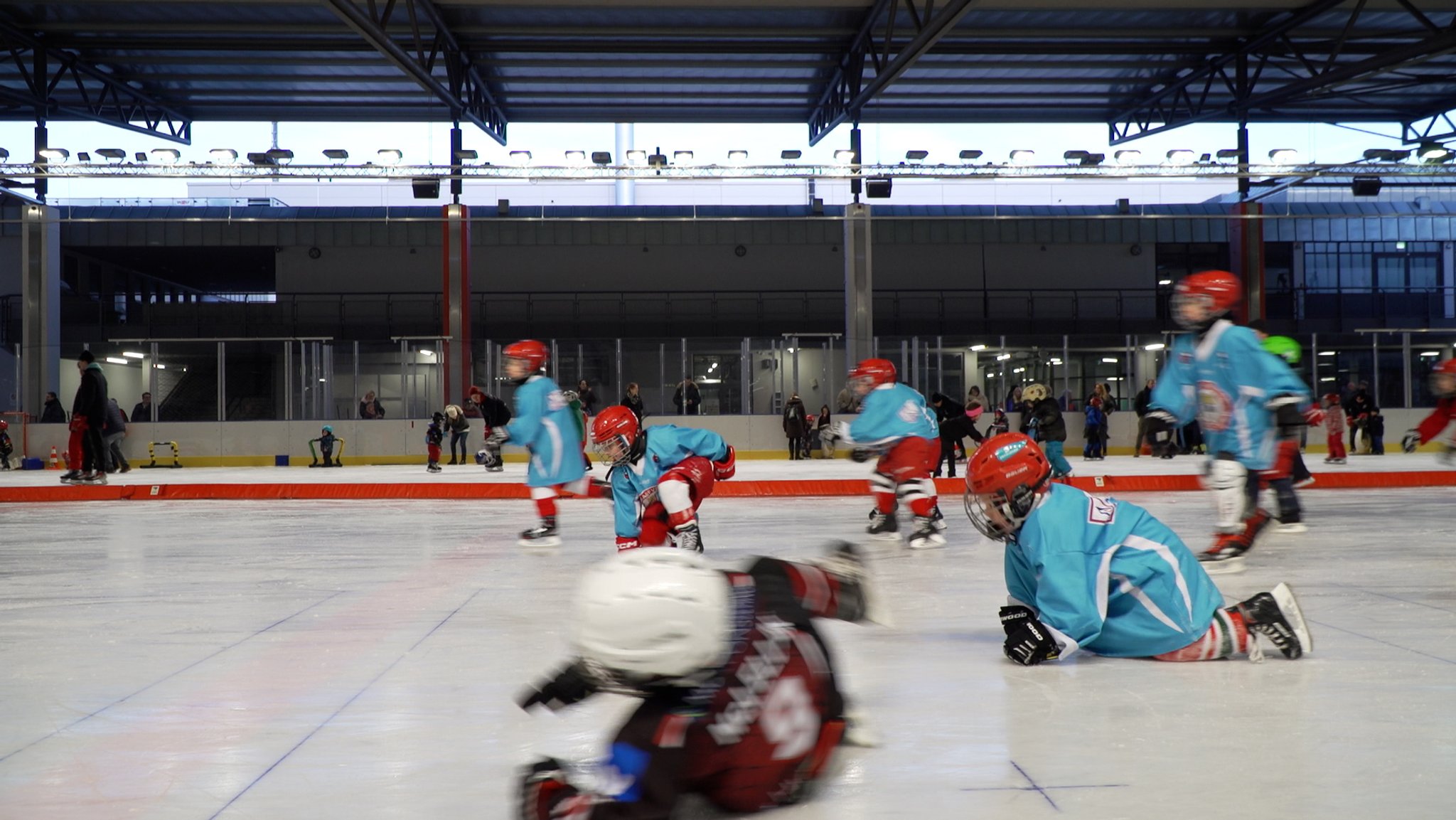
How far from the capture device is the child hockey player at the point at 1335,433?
19469 millimetres

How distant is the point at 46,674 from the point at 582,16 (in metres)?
18.0

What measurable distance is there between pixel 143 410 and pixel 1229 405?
22328 millimetres

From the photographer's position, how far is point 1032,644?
352 cm

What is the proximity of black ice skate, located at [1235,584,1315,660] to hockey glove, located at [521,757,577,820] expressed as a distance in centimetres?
254

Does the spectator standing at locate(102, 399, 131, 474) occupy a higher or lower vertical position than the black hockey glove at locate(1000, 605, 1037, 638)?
higher

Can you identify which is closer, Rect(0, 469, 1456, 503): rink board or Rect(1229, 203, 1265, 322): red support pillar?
Rect(0, 469, 1456, 503): rink board

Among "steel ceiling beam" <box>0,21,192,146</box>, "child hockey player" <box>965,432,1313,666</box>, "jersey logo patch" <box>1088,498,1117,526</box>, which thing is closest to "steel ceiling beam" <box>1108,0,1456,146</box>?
"child hockey player" <box>965,432,1313,666</box>

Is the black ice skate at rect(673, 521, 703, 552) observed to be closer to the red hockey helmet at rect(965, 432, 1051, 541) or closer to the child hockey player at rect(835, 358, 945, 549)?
the child hockey player at rect(835, 358, 945, 549)

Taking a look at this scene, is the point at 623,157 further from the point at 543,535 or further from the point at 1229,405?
the point at 1229,405

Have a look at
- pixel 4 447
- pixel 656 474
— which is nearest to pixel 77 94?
pixel 4 447

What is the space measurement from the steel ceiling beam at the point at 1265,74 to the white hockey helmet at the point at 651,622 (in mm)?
19061

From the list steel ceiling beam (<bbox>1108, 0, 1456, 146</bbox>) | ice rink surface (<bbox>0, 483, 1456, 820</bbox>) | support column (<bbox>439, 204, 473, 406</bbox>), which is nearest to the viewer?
ice rink surface (<bbox>0, 483, 1456, 820</bbox>)

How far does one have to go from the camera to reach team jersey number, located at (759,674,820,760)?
84.0 inches

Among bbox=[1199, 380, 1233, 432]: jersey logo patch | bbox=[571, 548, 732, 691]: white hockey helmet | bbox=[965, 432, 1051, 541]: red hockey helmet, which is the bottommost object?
bbox=[571, 548, 732, 691]: white hockey helmet
